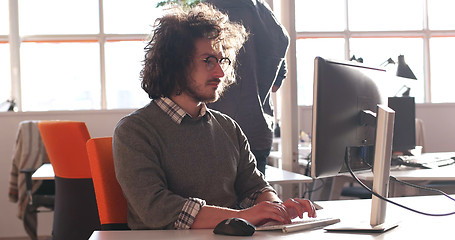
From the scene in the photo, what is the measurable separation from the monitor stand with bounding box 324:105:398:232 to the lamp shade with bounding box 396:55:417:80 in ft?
7.49

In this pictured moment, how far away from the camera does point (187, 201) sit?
1.68 meters

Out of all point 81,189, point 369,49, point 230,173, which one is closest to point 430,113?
point 369,49

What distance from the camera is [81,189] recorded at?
2.88 meters

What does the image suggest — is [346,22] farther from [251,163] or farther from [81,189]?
[251,163]

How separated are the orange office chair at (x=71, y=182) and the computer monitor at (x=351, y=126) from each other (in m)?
1.49

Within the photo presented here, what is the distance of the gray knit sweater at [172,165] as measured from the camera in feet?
5.53

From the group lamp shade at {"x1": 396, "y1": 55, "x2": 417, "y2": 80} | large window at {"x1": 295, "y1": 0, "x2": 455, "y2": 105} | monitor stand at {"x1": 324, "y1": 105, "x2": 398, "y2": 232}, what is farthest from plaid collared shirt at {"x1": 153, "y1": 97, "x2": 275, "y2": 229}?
large window at {"x1": 295, "y1": 0, "x2": 455, "y2": 105}

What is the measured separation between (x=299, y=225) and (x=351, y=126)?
0.94ft

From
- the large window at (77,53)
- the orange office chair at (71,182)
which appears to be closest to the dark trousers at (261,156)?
the orange office chair at (71,182)

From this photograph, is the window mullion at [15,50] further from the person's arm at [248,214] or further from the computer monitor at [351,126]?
the computer monitor at [351,126]

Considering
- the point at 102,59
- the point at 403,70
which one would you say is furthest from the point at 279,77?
the point at 102,59

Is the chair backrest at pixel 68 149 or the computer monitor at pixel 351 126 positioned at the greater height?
the computer monitor at pixel 351 126

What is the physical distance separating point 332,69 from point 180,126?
0.54m

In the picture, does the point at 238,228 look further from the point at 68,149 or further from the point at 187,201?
the point at 68,149
